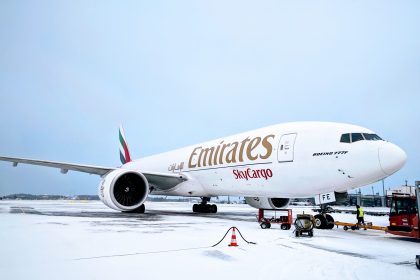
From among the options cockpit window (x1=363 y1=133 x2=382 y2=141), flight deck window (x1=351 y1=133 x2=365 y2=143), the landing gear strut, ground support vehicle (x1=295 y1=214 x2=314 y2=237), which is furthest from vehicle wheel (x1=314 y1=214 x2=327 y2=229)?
cockpit window (x1=363 y1=133 x2=382 y2=141)

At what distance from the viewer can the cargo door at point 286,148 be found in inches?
467

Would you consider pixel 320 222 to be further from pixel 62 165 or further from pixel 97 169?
pixel 62 165

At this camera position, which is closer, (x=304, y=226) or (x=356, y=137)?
(x=304, y=226)

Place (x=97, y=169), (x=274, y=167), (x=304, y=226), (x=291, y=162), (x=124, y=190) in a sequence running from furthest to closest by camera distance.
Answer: (x=97, y=169)
(x=124, y=190)
(x=274, y=167)
(x=291, y=162)
(x=304, y=226)

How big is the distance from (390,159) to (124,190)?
11.3 metres

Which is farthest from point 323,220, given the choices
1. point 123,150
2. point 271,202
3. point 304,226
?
point 123,150

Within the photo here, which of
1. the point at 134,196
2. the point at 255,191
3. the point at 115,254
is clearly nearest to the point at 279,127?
the point at 255,191

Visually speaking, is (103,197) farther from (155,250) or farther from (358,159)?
(358,159)

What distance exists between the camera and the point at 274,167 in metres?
12.2

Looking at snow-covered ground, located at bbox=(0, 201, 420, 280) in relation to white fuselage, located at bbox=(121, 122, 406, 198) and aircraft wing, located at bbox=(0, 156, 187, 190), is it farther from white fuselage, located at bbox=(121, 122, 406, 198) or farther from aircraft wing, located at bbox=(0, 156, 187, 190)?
aircraft wing, located at bbox=(0, 156, 187, 190)

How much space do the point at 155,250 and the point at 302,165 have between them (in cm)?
661

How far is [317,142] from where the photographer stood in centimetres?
1128

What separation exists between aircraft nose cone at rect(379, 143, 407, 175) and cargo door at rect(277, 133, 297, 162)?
9.73 feet

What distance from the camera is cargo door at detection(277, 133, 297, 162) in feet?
38.9
